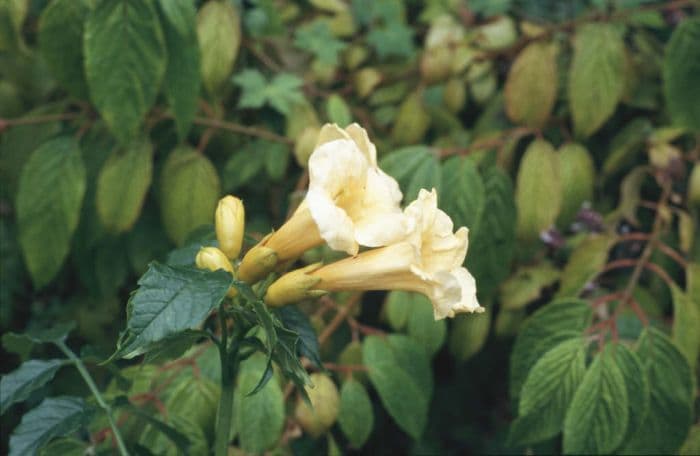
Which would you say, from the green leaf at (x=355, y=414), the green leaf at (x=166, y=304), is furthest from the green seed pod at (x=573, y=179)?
the green leaf at (x=166, y=304)

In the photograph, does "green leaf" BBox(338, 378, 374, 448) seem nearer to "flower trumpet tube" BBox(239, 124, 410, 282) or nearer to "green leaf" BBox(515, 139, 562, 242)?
"green leaf" BBox(515, 139, 562, 242)

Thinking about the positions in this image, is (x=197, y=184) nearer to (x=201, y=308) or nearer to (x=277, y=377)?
(x=277, y=377)

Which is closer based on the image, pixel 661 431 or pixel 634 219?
pixel 661 431

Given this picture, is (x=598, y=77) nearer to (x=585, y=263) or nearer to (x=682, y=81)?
(x=682, y=81)

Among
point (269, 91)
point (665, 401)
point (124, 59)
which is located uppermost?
point (124, 59)

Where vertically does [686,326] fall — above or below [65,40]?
below

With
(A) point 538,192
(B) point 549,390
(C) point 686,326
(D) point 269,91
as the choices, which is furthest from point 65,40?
(C) point 686,326

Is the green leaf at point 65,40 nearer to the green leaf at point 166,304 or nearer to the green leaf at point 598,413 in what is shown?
the green leaf at point 166,304

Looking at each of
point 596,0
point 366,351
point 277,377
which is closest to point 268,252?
point 277,377
